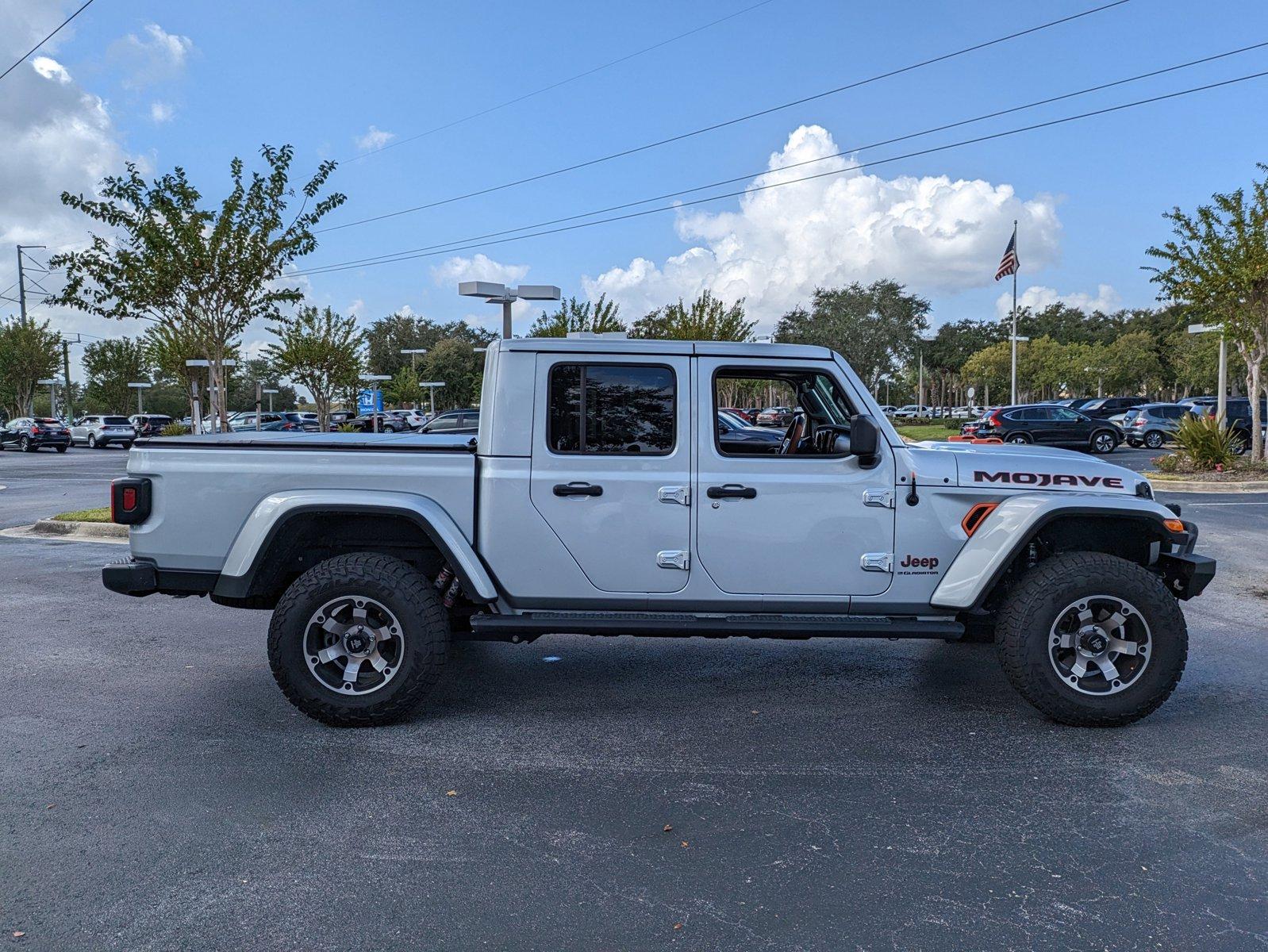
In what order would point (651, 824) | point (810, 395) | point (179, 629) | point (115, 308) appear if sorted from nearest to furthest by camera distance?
1. point (651, 824)
2. point (810, 395)
3. point (179, 629)
4. point (115, 308)

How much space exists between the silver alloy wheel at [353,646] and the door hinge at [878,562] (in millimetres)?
2384

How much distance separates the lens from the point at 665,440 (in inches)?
193

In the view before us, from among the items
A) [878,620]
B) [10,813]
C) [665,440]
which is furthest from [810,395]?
[10,813]

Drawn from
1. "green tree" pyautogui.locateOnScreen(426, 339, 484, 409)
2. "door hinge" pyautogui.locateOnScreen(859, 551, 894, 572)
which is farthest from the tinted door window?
"green tree" pyautogui.locateOnScreen(426, 339, 484, 409)

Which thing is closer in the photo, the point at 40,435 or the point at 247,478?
the point at 247,478

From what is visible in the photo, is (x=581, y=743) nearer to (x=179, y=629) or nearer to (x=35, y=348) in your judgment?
(x=179, y=629)

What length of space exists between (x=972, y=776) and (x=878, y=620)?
896 mm

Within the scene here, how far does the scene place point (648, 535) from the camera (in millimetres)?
4805

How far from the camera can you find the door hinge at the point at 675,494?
479 cm

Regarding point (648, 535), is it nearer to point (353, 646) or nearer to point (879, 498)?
point (879, 498)

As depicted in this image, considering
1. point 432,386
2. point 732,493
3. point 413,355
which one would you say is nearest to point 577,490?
point 732,493

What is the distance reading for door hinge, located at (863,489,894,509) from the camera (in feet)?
15.7

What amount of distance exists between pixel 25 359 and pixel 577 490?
6163 centimetres

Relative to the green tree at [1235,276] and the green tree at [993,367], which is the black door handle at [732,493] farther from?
the green tree at [993,367]
